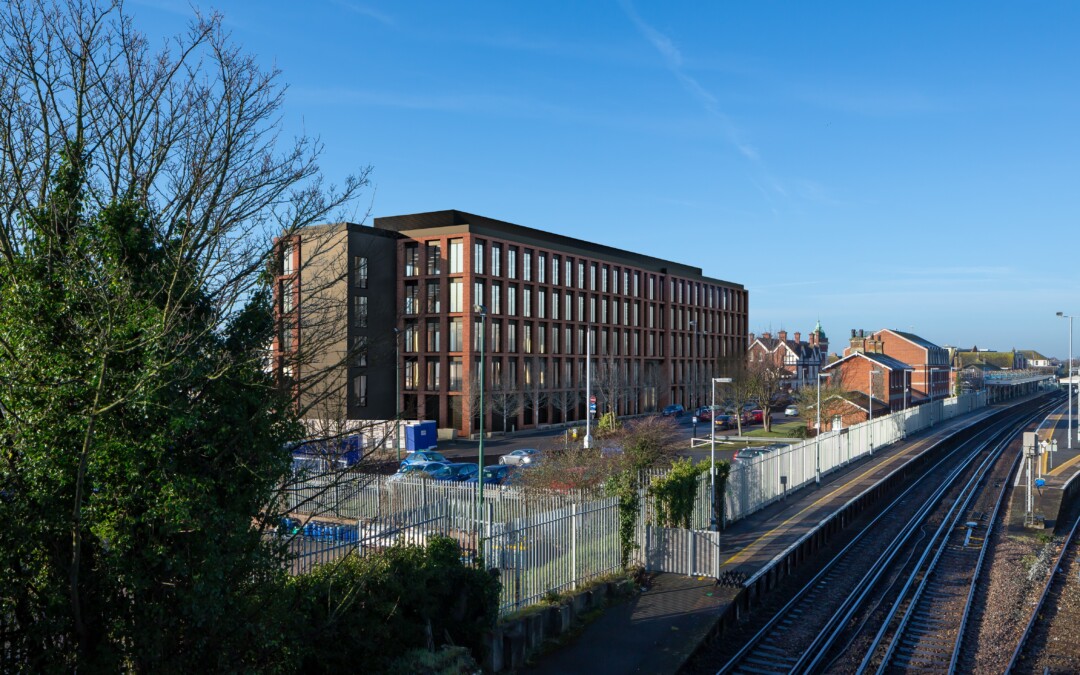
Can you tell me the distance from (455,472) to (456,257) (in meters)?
25.6

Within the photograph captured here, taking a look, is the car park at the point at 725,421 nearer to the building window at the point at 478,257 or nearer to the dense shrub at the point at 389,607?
the building window at the point at 478,257

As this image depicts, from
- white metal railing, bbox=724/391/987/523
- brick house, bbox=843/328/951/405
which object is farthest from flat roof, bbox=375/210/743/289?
brick house, bbox=843/328/951/405

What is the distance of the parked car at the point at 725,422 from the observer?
6260cm

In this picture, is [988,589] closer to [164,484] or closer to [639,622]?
[639,622]

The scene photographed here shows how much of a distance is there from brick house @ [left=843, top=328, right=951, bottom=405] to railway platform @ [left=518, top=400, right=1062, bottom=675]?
64540 mm

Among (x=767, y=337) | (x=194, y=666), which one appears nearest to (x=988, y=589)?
(x=194, y=666)

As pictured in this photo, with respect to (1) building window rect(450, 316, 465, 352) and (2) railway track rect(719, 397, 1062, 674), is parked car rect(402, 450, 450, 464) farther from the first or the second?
(2) railway track rect(719, 397, 1062, 674)

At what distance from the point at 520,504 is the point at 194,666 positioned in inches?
512

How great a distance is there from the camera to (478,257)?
56.4m

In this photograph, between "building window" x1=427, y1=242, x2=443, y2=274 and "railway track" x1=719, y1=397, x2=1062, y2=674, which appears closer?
"railway track" x1=719, y1=397, x2=1062, y2=674

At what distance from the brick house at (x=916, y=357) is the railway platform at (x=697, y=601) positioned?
64.5 meters

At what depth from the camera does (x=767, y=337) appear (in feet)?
523

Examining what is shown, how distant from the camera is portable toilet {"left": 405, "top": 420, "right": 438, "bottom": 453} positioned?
45.3 metres

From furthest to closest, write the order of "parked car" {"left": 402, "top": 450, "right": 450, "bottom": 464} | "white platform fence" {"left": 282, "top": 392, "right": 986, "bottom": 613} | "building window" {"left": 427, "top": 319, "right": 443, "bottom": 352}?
"building window" {"left": 427, "top": 319, "right": 443, "bottom": 352} → "parked car" {"left": 402, "top": 450, "right": 450, "bottom": 464} → "white platform fence" {"left": 282, "top": 392, "right": 986, "bottom": 613}
